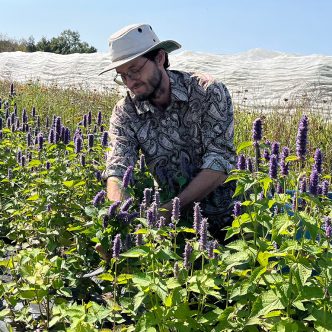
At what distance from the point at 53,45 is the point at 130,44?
136 ft

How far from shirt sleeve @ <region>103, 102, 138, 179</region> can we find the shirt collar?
0.09 m

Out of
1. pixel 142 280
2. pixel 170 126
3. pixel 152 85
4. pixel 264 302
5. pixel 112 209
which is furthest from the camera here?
pixel 170 126

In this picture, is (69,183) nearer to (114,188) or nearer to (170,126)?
(114,188)

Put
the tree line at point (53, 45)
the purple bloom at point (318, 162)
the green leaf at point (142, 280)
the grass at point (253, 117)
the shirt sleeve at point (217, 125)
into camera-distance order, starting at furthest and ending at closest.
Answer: the tree line at point (53, 45) < the grass at point (253, 117) < the shirt sleeve at point (217, 125) < the purple bloom at point (318, 162) < the green leaf at point (142, 280)

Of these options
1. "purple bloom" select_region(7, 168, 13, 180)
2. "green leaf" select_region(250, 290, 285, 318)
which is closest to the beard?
"purple bloom" select_region(7, 168, 13, 180)

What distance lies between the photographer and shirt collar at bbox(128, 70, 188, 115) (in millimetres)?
3797

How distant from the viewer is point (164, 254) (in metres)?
2.23

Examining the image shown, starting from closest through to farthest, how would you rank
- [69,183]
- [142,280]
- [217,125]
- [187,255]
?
[142,280] → [187,255] → [69,183] → [217,125]

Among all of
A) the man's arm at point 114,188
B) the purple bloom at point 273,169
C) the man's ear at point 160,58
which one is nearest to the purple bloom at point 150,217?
the purple bloom at point 273,169

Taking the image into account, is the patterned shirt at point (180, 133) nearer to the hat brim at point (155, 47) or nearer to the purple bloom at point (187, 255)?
the hat brim at point (155, 47)

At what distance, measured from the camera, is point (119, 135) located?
3.89 metres

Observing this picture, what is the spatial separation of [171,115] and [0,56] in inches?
909

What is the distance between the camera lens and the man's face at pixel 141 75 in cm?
350

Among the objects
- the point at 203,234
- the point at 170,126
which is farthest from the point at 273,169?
the point at 170,126
